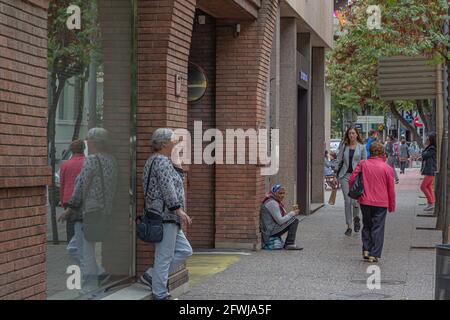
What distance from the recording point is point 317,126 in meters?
26.7

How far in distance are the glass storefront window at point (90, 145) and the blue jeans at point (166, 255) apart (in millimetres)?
554

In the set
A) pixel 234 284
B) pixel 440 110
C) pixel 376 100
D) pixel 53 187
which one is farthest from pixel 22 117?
pixel 376 100

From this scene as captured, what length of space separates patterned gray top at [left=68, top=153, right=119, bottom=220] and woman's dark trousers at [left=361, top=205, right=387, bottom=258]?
4.45m

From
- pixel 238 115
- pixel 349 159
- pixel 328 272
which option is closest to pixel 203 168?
pixel 238 115

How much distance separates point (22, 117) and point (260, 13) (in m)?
8.96

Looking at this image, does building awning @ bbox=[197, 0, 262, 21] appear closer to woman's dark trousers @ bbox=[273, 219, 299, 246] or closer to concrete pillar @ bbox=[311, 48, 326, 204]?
woman's dark trousers @ bbox=[273, 219, 299, 246]

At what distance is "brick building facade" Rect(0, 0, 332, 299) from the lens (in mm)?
6551

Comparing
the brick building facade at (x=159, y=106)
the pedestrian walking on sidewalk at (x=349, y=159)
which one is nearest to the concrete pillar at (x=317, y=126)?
the brick building facade at (x=159, y=106)

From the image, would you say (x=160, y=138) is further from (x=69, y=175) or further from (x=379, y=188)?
(x=379, y=188)

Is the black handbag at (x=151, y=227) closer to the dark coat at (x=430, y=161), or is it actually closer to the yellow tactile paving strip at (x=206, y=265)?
the yellow tactile paving strip at (x=206, y=265)

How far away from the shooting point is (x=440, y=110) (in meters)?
18.2

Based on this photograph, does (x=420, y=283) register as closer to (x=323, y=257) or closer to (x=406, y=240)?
(x=323, y=257)

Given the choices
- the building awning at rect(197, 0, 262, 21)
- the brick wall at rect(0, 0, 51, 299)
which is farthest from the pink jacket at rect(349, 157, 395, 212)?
the brick wall at rect(0, 0, 51, 299)

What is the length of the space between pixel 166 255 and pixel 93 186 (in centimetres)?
100
